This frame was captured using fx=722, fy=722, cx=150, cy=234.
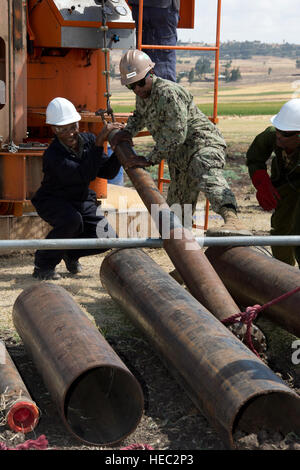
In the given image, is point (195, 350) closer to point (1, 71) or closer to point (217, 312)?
point (217, 312)

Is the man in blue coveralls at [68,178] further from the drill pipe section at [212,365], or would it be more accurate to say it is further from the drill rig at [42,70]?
the drill pipe section at [212,365]

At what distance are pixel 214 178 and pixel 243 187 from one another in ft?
24.5

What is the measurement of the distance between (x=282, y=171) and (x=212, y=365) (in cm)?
299

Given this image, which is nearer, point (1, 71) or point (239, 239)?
point (239, 239)

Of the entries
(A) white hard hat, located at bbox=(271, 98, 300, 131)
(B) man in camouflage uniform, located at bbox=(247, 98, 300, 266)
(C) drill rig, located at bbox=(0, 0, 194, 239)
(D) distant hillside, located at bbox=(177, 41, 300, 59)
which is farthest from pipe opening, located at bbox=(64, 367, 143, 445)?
(D) distant hillside, located at bbox=(177, 41, 300, 59)

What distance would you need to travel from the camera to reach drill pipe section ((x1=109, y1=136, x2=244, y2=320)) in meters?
4.81

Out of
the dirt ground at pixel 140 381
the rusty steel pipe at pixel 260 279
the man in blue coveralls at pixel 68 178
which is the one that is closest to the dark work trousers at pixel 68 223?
the man in blue coveralls at pixel 68 178

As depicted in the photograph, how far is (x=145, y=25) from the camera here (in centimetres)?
817

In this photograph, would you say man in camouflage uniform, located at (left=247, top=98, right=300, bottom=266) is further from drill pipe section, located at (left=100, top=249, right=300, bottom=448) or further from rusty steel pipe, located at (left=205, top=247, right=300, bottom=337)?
drill pipe section, located at (left=100, top=249, right=300, bottom=448)

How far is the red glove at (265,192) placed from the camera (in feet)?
20.4

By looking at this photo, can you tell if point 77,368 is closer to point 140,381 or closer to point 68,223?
point 140,381

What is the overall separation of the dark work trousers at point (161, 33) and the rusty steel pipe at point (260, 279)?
3.11 metres

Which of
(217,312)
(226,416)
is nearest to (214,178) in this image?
(217,312)
